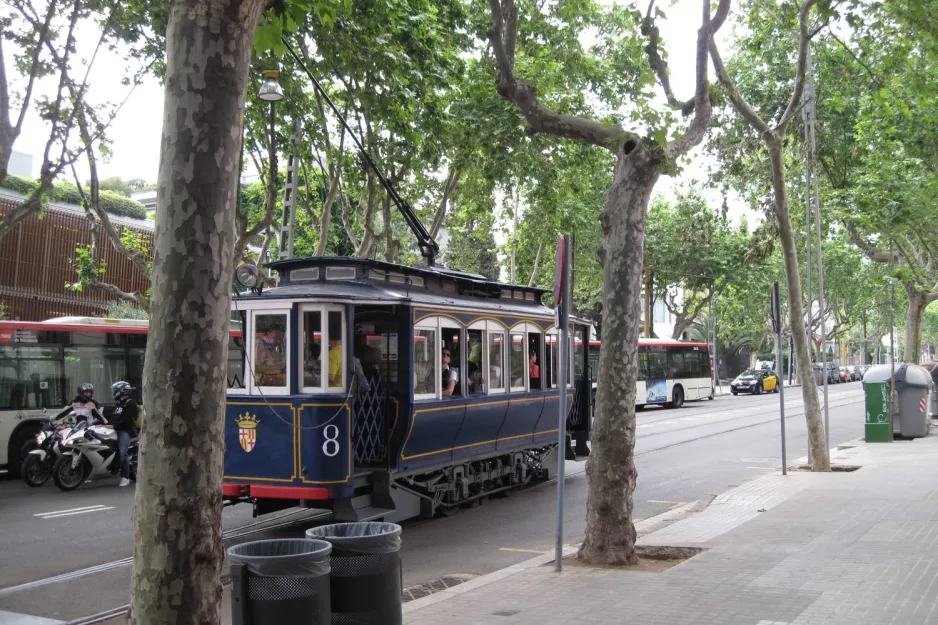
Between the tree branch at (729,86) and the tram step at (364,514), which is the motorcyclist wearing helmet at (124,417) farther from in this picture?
the tree branch at (729,86)

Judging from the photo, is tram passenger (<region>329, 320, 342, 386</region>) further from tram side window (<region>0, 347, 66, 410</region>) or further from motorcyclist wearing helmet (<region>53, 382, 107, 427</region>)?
tram side window (<region>0, 347, 66, 410</region>)

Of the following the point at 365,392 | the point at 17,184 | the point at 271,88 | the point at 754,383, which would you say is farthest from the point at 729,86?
the point at 754,383

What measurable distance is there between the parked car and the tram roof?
40919mm

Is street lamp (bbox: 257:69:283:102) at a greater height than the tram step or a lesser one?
greater

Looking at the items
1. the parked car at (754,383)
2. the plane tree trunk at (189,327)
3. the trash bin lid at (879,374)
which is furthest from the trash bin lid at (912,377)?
the parked car at (754,383)

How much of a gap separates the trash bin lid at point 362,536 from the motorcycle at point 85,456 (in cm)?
1112

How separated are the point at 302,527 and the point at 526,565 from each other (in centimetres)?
360

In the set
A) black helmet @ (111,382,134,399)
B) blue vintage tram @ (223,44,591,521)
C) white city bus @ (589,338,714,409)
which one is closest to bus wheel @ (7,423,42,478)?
black helmet @ (111,382,134,399)

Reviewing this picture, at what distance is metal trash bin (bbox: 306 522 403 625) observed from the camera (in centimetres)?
469

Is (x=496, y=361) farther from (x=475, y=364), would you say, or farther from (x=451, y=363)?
(x=451, y=363)

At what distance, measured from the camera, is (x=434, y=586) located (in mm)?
8180

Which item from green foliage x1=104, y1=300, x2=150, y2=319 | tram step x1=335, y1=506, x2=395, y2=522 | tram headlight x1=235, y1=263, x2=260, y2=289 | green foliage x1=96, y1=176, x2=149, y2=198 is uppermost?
green foliage x1=96, y1=176, x2=149, y2=198

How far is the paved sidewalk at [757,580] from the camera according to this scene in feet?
20.6

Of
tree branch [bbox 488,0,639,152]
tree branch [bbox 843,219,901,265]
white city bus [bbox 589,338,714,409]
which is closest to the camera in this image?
tree branch [bbox 488,0,639,152]
